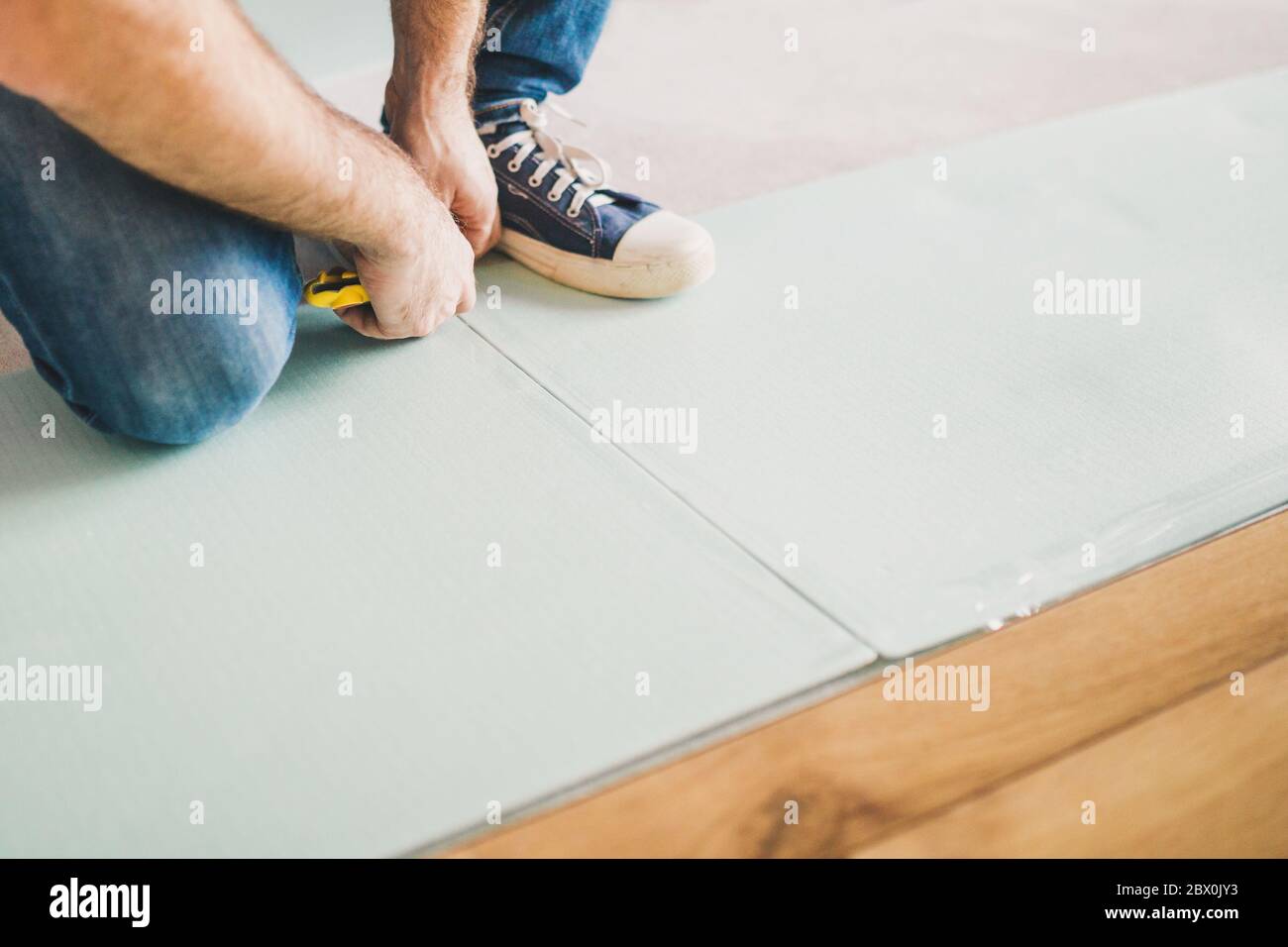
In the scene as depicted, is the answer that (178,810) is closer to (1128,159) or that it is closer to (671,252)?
(671,252)

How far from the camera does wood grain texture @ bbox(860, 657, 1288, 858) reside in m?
0.77

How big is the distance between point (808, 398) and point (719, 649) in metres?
0.38

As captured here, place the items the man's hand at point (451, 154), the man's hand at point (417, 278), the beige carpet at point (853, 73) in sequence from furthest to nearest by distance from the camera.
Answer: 1. the beige carpet at point (853, 73)
2. the man's hand at point (451, 154)
3. the man's hand at point (417, 278)

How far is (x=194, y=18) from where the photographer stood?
858 millimetres

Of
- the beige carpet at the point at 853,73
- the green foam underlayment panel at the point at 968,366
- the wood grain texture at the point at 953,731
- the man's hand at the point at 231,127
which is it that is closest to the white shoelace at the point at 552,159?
the green foam underlayment panel at the point at 968,366

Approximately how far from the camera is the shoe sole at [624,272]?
131 centimetres

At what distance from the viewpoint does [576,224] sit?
1353 mm

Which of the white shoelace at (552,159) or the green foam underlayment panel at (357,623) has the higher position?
the white shoelace at (552,159)

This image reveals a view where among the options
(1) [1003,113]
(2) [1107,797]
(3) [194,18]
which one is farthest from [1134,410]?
(1) [1003,113]

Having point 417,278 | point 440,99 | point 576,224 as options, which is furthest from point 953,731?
point 440,99

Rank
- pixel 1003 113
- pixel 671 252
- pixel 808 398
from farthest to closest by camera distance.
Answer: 1. pixel 1003 113
2. pixel 671 252
3. pixel 808 398

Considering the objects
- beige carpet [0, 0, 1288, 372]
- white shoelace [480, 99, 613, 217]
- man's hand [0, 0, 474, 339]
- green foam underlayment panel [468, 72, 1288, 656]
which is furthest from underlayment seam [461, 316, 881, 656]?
beige carpet [0, 0, 1288, 372]

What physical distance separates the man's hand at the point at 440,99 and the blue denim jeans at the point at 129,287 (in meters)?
0.22

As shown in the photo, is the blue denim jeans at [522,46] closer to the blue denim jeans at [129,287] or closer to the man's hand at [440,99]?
the man's hand at [440,99]
